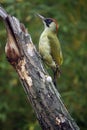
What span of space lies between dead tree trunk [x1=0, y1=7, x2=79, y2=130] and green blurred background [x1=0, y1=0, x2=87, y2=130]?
8.60 feet

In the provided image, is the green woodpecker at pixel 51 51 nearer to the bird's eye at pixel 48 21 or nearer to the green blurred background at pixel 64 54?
the bird's eye at pixel 48 21

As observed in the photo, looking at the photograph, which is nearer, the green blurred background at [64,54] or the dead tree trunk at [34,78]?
the dead tree trunk at [34,78]

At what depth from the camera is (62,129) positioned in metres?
4.23

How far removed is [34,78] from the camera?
13.7ft

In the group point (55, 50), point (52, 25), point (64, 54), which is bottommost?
point (64, 54)

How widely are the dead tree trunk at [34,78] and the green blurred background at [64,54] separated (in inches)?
103

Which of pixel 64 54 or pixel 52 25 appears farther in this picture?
pixel 64 54

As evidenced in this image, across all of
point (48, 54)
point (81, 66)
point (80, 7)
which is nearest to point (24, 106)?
point (81, 66)

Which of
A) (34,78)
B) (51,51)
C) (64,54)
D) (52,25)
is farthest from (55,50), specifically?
(64,54)

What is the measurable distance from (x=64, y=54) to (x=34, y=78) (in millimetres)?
3007

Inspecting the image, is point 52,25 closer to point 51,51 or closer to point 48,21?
point 48,21

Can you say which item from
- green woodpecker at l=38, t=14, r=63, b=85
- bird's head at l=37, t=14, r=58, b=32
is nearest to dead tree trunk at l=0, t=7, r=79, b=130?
green woodpecker at l=38, t=14, r=63, b=85

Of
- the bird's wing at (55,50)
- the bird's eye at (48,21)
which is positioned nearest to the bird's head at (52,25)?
the bird's eye at (48,21)

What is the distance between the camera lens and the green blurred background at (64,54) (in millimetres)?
7066
